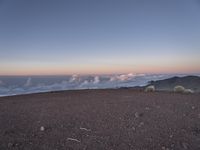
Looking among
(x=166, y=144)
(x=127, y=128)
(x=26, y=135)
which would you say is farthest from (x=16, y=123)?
(x=166, y=144)

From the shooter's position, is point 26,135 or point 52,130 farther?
point 52,130

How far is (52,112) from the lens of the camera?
830 cm

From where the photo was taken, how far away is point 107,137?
5.53m

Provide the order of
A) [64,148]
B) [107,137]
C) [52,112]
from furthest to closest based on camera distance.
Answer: [52,112]
[107,137]
[64,148]

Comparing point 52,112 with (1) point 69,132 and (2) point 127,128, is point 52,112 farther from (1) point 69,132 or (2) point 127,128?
(2) point 127,128

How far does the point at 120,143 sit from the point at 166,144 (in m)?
0.98

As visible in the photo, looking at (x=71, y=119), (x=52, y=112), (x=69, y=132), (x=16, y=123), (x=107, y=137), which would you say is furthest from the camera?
(x=52, y=112)

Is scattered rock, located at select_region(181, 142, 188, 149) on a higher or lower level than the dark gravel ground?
lower

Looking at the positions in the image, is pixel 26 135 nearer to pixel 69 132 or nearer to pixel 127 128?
pixel 69 132

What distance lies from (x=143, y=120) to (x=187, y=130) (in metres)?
1.31

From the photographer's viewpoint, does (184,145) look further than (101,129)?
No

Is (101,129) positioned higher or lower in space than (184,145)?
higher

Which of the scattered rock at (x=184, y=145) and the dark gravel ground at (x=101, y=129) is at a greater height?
the dark gravel ground at (x=101, y=129)

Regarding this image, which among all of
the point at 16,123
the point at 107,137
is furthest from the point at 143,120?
the point at 16,123
